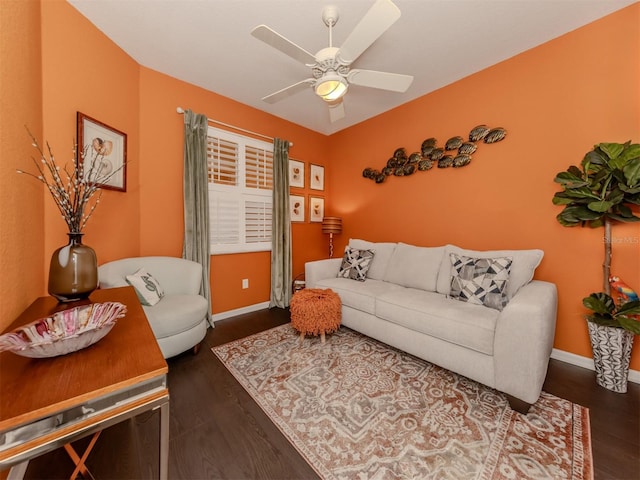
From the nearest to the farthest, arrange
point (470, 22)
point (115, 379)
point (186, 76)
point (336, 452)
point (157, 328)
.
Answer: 1. point (115, 379)
2. point (336, 452)
3. point (157, 328)
4. point (470, 22)
5. point (186, 76)

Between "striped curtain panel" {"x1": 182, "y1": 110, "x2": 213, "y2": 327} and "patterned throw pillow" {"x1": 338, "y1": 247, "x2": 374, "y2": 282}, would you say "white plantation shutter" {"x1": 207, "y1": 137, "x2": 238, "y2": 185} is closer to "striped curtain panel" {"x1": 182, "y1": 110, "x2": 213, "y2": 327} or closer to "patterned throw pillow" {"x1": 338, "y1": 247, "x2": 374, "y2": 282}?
"striped curtain panel" {"x1": 182, "y1": 110, "x2": 213, "y2": 327}

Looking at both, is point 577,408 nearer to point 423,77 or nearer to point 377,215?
point 377,215

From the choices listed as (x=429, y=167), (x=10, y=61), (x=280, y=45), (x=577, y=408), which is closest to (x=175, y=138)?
(x=10, y=61)

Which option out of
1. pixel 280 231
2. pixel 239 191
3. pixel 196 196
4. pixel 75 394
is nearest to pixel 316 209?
pixel 280 231

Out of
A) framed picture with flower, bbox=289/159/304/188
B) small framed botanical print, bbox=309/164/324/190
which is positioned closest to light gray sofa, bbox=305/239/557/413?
framed picture with flower, bbox=289/159/304/188

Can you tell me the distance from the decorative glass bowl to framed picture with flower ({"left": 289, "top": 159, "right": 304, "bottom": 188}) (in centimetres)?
306

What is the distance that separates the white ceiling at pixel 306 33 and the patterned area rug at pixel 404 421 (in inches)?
109

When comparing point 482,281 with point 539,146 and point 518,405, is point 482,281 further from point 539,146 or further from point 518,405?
point 539,146

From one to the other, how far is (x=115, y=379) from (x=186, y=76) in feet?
10.1

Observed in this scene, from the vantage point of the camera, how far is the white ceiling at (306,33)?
1795 mm

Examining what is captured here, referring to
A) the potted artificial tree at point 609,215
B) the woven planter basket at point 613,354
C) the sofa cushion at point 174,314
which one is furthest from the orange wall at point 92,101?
A: the woven planter basket at point 613,354

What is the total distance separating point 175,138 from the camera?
2721 millimetres

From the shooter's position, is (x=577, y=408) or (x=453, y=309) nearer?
(x=577, y=408)

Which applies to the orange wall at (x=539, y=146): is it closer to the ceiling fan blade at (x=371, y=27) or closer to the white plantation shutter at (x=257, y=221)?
the ceiling fan blade at (x=371, y=27)
